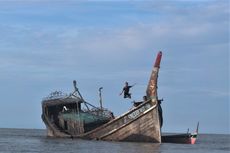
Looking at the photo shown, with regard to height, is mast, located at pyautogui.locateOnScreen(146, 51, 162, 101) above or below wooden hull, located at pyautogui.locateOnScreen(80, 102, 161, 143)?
above

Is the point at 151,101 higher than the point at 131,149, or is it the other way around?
Result: the point at 151,101

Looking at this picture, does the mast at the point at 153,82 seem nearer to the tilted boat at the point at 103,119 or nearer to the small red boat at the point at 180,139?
the tilted boat at the point at 103,119

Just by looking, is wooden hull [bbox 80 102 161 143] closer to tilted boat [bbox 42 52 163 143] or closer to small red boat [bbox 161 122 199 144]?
tilted boat [bbox 42 52 163 143]

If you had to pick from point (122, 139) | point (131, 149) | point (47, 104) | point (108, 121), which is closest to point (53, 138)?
point (47, 104)

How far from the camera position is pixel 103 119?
4831cm

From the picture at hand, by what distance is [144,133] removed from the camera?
43531mm

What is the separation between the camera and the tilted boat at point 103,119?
42844 millimetres

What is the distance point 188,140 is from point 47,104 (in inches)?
488

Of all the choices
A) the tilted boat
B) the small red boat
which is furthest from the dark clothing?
the small red boat

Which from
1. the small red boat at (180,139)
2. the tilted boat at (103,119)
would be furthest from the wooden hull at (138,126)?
the small red boat at (180,139)

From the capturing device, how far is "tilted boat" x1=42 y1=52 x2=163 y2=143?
4284 cm

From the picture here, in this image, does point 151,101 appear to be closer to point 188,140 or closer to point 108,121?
point 108,121

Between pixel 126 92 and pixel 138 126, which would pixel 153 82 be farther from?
pixel 138 126

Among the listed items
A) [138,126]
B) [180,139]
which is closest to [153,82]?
[138,126]
